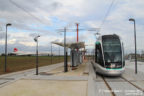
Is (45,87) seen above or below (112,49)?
below

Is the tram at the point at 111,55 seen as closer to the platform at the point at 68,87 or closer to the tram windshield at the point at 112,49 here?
the tram windshield at the point at 112,49

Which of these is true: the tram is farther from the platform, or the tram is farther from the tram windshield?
the platform

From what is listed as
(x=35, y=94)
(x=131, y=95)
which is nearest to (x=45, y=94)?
(x=35, y=94)

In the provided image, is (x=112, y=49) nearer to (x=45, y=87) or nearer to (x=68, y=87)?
(x=68, y=87)

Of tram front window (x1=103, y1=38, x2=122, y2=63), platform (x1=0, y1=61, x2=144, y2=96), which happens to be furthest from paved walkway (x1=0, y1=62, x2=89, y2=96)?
tram front window (x1=103, y1=38, x2=122, y2=63)

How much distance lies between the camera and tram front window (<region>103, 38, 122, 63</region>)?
40.0ft

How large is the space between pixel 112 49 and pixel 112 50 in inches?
3.6

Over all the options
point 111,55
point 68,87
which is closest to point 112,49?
point 111,55

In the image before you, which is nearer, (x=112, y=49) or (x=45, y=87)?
(x=45, y=87)

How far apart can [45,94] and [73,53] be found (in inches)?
547

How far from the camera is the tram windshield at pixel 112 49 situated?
1223 cm

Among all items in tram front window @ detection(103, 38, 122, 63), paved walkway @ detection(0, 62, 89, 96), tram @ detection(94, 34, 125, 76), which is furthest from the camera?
tram front window @ detection(103, 38, 122, 63)

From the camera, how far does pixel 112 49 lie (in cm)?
1257

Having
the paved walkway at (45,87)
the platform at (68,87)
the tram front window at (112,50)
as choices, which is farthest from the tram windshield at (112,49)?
the paved walkway at (45,87)
